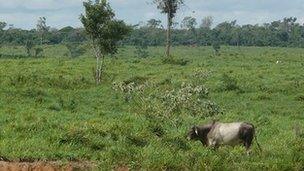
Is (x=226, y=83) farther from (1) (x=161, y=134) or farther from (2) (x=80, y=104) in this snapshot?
(1) (x=161, y=134)

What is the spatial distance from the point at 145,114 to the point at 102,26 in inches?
556

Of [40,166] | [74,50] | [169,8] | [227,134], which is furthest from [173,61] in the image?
[74,50]

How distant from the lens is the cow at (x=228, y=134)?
1562cm

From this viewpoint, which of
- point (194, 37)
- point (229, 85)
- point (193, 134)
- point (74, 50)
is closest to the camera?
point (193, 134)

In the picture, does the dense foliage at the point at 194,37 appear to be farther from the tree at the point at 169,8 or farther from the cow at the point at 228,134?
the cow at the point at 228,134

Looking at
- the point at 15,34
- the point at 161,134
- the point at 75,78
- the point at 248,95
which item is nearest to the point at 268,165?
the point at 161,134

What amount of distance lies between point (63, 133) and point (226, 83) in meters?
15.7

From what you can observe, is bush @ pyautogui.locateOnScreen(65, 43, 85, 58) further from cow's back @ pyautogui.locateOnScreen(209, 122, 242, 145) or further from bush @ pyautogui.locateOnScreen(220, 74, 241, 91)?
cow's back @ pyautogui.locateOnScreen(209, 122, 242, 145)

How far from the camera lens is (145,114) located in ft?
64.3

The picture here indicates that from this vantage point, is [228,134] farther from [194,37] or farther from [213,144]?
[194,37]

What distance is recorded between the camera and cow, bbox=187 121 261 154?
15625 mm

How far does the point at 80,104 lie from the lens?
2464 centimetres

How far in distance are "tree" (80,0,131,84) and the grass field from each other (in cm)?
207

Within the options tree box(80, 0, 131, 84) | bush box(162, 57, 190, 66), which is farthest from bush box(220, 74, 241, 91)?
bush box(162, 57, 190, 66)
